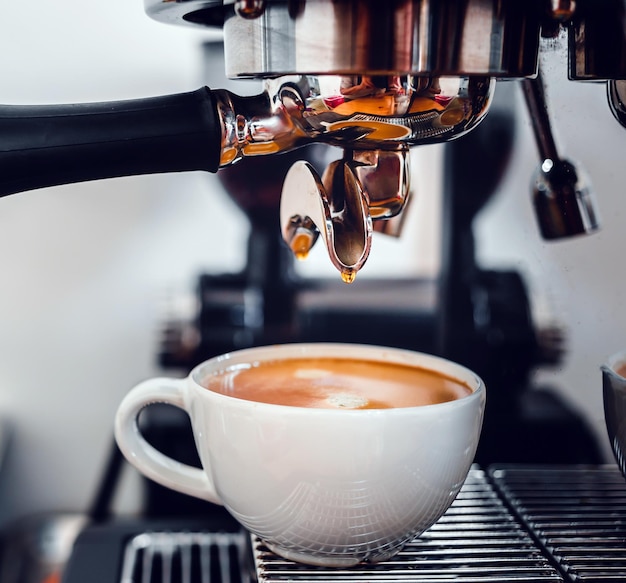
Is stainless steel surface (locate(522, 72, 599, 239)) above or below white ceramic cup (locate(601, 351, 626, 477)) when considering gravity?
above

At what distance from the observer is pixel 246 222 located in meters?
0.58

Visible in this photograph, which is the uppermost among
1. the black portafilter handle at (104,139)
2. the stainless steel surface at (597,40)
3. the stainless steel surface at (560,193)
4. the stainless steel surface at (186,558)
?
the stainless steel surface at (597,40)

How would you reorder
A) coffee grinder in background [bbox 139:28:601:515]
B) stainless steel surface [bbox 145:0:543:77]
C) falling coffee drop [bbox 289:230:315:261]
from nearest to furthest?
stainless steel surface [bbox 145:0:543:77], falling coffee drop [bbox 289:230:315:261], coffee grinder in background [bbox 139:28:601:515]

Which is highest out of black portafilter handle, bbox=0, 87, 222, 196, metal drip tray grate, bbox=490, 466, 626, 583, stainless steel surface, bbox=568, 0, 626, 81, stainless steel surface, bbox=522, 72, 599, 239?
stainless steel surface, bbox=568, 0, 626, 81

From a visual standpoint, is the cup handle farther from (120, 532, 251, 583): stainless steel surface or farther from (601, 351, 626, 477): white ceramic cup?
(601, 351, 626, 477): white ceramic cup

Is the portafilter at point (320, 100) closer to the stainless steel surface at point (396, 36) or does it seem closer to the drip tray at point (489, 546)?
the stainless steel surface at point (396, 36)

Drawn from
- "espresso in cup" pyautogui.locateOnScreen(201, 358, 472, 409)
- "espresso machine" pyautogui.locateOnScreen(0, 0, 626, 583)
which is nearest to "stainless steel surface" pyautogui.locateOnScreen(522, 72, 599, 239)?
"espresso machine" pyautogui.locateOnScreen(0, 0, 626, 583)

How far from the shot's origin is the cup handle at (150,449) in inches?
16.6

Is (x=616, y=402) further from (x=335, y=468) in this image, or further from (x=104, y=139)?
(x=104, y=139)

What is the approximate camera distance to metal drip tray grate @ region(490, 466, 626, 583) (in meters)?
0.39

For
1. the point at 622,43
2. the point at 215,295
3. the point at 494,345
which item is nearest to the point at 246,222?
the point at 215,295

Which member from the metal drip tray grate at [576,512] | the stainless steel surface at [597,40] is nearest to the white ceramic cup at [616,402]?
the metal drip tray grate at [576,512]

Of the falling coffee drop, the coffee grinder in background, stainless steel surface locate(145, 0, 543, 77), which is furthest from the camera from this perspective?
the coffee grinder in background

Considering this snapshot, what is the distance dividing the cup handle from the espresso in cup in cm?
2
